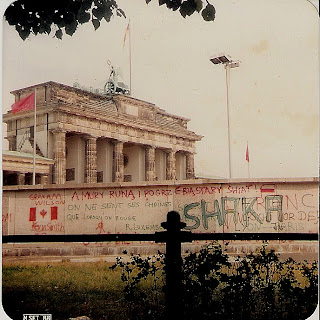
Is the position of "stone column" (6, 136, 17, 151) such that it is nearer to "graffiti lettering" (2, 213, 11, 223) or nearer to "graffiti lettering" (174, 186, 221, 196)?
"graffiti lettering" (2, 213, 11, 223)

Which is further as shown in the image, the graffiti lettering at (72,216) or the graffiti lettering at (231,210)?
the graffiti lettering at (72,216)

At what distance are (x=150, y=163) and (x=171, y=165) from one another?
0.59 ft

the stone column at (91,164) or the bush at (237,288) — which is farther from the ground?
the stone column at (91,164)

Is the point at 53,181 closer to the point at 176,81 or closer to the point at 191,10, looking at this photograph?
the point at 176,81

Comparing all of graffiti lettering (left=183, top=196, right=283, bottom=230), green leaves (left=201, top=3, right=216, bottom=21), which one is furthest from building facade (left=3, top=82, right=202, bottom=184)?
green leaves (left=201, top=3, right=216, bottom=21)

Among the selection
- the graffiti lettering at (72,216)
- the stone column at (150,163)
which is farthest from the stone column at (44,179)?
the stone column at (150,163)

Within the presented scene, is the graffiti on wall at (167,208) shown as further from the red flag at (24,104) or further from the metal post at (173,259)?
the red flag at (24,104)

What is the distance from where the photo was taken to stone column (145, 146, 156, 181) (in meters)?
4.31

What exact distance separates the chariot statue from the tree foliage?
417 millimetres

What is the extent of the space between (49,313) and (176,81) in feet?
7.28

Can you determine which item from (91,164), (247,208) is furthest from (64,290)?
(247,208)

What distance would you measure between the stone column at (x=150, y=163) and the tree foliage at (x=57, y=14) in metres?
1.14

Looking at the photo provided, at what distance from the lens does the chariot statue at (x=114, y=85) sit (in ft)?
14.3

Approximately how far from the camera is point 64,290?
4379 mm
